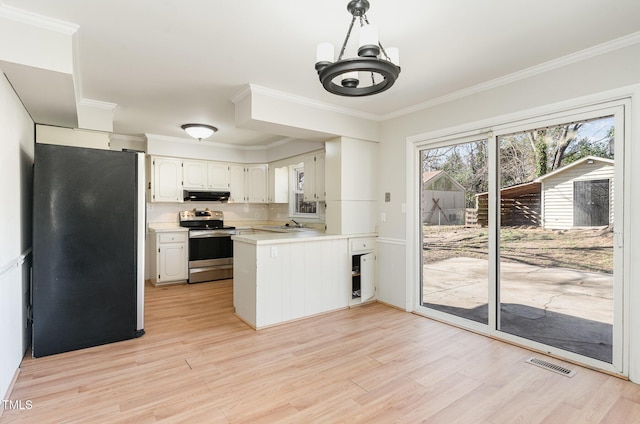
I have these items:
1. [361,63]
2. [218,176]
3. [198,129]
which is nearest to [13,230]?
[198,129]

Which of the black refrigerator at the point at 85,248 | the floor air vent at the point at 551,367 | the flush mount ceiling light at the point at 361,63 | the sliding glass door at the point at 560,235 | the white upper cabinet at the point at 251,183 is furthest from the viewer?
the white upper cabinet at the point at 251,183

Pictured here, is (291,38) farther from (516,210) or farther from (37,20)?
(516,210)

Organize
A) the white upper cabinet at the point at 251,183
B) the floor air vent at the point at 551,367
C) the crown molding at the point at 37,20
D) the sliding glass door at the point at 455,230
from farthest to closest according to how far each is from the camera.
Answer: the white upper cabinet at the point at 251,183 → the sliding glass door at the point at 455,230 → the floor air vent at the point at 551,367 → the crown molding at the point at 37,20

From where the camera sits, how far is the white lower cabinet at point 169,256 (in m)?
5.32

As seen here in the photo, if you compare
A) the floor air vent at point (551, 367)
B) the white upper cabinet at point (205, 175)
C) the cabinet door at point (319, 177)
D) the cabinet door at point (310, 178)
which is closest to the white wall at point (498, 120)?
the floor air vent at point (551, 367)

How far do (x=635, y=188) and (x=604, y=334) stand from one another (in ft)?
3.95

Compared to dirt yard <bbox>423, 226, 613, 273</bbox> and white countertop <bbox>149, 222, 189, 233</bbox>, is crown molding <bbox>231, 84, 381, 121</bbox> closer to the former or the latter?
dirt yard <bbox>423, 226, 613, 273</bbox>

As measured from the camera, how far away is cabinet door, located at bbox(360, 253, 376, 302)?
426 centimetres

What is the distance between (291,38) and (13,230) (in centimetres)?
251

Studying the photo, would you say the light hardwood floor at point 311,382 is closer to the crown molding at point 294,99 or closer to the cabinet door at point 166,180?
the crown molding at point 294,99

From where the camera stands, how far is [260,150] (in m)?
6.59

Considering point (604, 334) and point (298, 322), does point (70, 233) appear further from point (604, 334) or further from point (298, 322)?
point (604, 334)

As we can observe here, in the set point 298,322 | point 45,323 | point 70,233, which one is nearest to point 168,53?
point 70,233

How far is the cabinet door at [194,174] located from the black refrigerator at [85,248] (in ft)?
8.80
